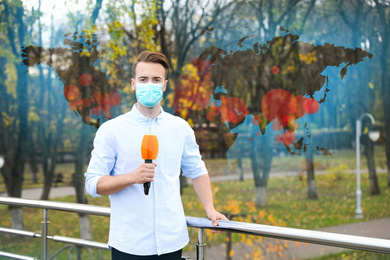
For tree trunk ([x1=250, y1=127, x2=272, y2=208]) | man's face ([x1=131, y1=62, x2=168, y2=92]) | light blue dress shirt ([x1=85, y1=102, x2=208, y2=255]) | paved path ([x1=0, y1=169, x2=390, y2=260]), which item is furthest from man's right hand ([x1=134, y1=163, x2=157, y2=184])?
tree trunk ([x1=250, y1=127, x2=272, y2=208])

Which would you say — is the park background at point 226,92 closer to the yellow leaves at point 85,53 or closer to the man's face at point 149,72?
the yellow leaves at point 85,53

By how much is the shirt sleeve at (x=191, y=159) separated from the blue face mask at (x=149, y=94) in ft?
0.65

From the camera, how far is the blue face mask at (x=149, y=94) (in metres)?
1.56

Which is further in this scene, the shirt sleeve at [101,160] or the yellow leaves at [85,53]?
the yellow leaves at [85,53]

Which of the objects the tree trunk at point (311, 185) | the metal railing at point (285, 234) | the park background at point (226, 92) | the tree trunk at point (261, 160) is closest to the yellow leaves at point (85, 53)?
the park background at point (226, 92)

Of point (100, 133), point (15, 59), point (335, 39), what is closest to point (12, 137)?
point (15, 59)

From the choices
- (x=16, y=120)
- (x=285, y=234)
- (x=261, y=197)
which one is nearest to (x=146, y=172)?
(x=285, y=234)

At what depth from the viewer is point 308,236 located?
145cm

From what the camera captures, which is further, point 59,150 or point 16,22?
point 59,150

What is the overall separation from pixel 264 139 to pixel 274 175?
87 centimetres

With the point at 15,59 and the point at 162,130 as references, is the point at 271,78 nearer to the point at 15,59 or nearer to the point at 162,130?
the point at 15,59

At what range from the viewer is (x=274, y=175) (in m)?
7.84

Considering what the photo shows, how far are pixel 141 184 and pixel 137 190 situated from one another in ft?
0.09

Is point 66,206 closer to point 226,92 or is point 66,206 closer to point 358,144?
point 226,92
